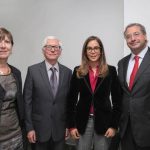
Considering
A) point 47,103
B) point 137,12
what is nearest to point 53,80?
point 47,103

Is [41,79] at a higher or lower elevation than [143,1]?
lower

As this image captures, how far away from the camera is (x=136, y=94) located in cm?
237

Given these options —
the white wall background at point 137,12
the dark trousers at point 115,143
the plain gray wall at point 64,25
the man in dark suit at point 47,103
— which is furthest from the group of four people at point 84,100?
the plain gray wall at point 64,25

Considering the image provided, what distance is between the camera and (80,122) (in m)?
2.55

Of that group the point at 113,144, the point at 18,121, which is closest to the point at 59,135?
the point at 18,121

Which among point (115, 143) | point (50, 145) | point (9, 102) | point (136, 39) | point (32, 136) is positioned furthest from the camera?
point (115, 143)

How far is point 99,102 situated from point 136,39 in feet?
2.24

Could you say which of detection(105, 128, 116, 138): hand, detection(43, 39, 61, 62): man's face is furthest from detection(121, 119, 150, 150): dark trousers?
detection(43, 39, 61, 62): man's face

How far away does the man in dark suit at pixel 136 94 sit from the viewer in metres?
2.35

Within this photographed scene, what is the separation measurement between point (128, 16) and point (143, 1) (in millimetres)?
234

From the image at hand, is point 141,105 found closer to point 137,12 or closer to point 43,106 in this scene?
point 43,106

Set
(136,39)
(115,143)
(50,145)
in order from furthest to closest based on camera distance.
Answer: (115,143) < (50,145) < (136,39)

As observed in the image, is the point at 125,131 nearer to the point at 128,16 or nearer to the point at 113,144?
the point at 113,144

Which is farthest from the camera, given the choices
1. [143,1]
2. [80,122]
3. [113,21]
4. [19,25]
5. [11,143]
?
[19,25]
